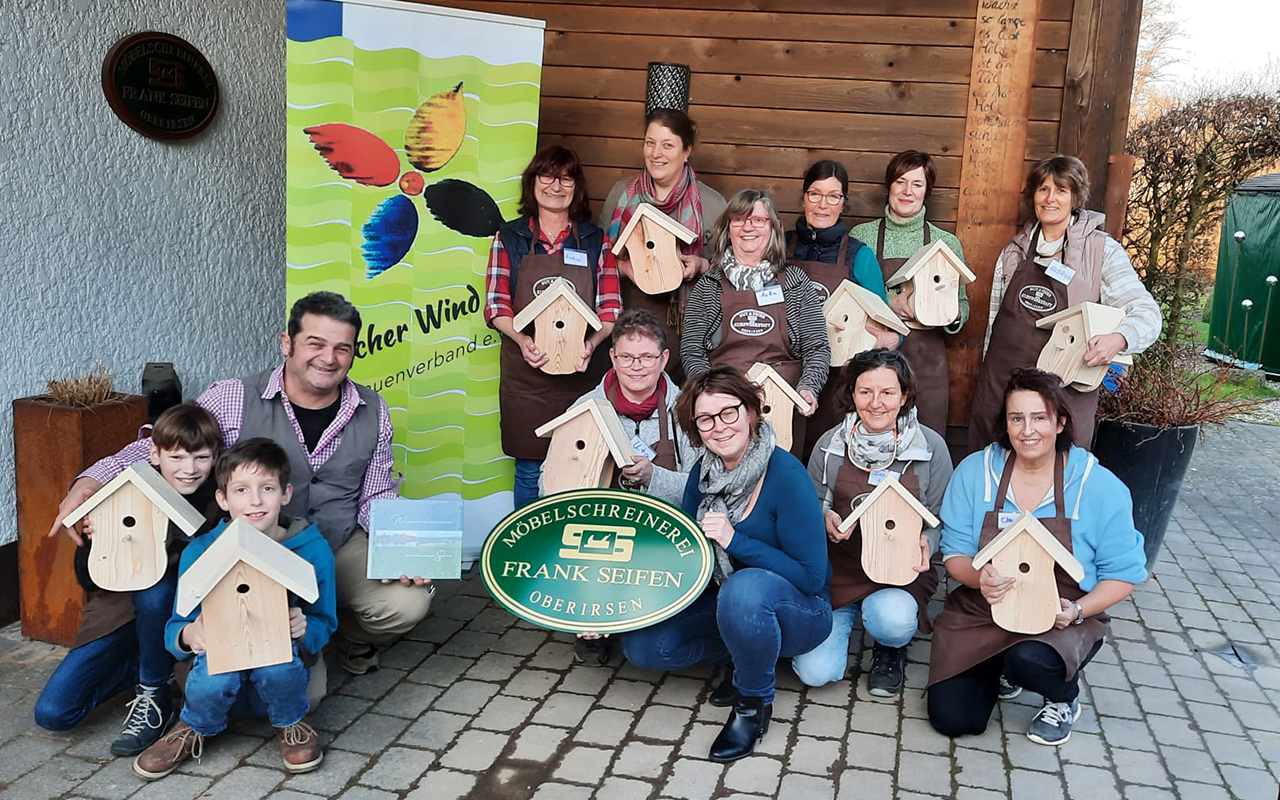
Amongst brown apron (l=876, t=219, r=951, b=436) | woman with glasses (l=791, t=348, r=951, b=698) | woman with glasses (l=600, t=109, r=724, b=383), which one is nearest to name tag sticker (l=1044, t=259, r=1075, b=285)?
brown apron (l=876, t=219, r=951, b=436)

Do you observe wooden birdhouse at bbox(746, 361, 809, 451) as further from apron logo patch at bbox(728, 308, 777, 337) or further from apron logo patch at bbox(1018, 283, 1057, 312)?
apron logo patch at bbox(1018, 283, 1057, 312)

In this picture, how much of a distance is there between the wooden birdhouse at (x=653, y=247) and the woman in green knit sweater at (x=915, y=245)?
0.90 metres

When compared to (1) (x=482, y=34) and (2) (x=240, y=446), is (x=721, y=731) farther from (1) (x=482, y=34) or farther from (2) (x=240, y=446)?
(1) (x=482, y=34)

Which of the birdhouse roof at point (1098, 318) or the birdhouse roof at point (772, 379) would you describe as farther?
the birdhouse roof at point (1098, 318)

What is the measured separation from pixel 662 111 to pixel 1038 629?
8.03 ft

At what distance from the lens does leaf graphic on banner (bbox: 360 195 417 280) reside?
13.9 feet

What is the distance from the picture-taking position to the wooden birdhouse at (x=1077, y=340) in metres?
3.92

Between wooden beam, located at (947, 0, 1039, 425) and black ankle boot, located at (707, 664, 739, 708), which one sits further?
wooden beam, located at (947, 0, 1039, 425)

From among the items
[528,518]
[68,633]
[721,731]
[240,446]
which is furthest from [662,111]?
[68,633]

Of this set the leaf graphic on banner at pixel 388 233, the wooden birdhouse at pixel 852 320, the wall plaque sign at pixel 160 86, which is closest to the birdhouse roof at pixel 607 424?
the wooden birdhouse at pixel 852 320

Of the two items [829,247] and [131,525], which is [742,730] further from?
[829,247]

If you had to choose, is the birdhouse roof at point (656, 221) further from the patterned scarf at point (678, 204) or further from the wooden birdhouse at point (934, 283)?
the wooden birdhouse at point (934, 283)

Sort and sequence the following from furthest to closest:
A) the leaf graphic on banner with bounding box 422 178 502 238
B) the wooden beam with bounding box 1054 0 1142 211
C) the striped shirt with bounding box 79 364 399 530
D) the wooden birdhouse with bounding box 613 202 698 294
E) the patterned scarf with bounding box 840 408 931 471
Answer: the wooden beam with bounding box 1054 0 1142 211 → the leaf graphic on banner with bounding box 422 178 502 238 → the wooden birdhouse with bounding box 613 202 698 294 → the patterned scarf with bounding box 840 408 931 471 → the striped shirt with bounding box 79 364 399 530

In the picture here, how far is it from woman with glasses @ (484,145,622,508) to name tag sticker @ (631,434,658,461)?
0.63 metres
